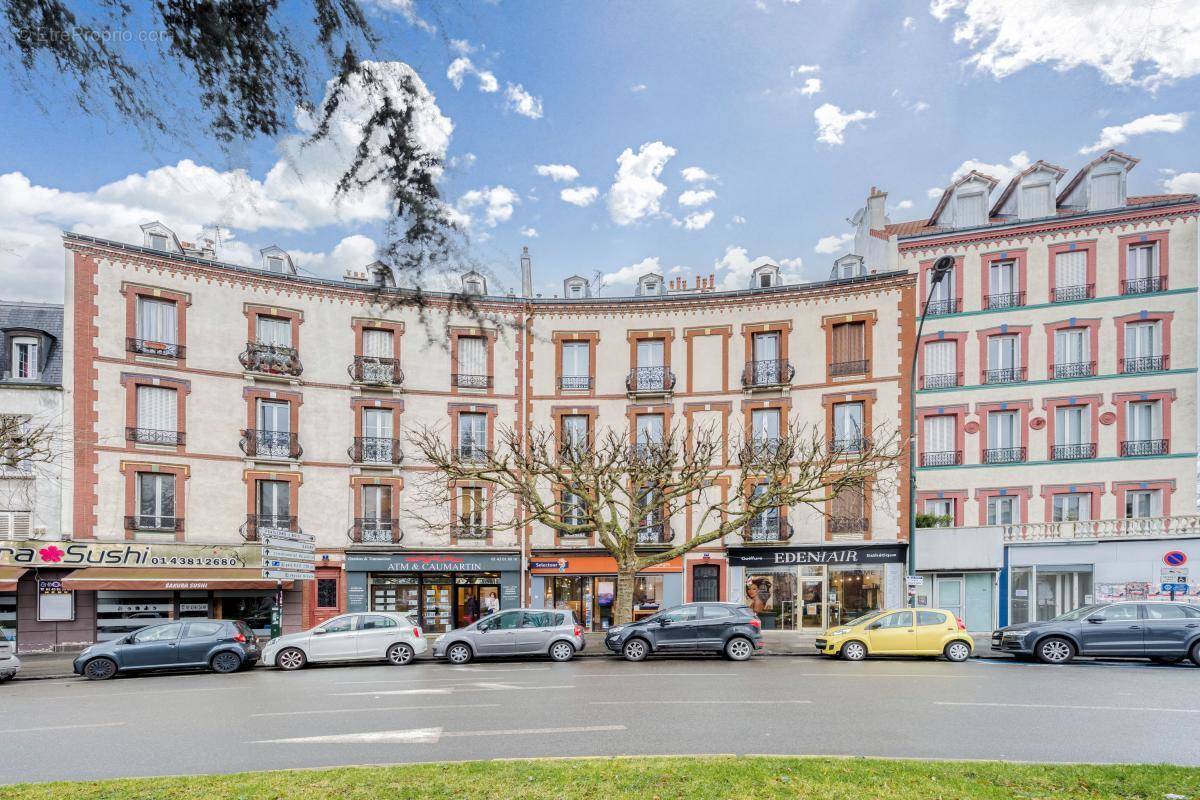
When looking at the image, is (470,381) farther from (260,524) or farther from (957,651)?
(957,651)

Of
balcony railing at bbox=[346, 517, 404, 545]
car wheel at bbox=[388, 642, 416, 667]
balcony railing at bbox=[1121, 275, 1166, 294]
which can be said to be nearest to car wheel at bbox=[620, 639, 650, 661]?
car wheel at bbox=[388, 642, 416, 667]

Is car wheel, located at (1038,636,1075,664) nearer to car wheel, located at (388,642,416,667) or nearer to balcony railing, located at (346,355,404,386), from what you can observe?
car wheel, located at (388,642,416,667)

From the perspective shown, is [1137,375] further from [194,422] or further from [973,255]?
[194,422]

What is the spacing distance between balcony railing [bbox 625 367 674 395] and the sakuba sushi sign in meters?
14.5

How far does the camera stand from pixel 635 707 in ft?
39.1

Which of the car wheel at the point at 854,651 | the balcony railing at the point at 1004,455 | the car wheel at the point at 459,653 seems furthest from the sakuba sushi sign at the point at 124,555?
the balcony railing at the point at 1004,455

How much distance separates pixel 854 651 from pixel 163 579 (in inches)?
819

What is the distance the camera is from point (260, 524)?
26578 mm

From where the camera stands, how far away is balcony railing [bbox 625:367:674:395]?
29125mm

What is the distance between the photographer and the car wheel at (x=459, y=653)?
19.6m

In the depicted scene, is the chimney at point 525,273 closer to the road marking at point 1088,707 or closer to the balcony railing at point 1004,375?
the road marking at point 1088,707

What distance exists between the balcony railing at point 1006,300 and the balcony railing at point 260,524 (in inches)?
1020

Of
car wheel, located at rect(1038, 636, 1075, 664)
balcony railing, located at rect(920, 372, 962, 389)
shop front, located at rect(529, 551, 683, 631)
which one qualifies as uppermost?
balcony railing, located at rect(920, 372, 962, 389)

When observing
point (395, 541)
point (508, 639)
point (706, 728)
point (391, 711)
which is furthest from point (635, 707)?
point (395, 541)
